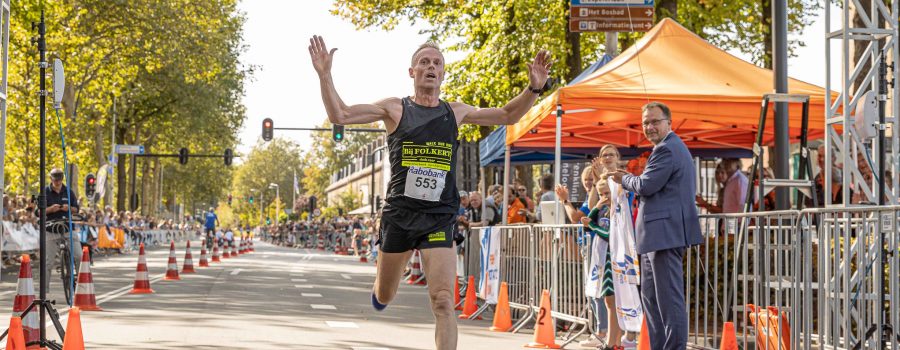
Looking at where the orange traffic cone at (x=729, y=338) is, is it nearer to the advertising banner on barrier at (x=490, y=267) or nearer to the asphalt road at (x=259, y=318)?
the asphalt road at (x=259, y=318)

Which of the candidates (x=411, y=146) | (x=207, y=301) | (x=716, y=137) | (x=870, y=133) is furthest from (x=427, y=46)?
(x=716, y=137)

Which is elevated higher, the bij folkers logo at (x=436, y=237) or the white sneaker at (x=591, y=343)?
the bij folkers logo at (x=436, y=237)

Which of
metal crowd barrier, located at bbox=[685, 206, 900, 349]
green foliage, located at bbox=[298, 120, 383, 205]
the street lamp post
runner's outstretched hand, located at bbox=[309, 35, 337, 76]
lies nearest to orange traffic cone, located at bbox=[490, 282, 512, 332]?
metal crowd barrier, located at bbox=[685, 206, 900, 349]

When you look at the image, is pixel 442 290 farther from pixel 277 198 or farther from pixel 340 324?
pixel 277 198

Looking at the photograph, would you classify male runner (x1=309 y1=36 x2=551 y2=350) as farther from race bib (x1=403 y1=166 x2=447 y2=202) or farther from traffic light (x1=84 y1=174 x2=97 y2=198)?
traffic light (x1=84 y1=174 x2=97 y2=198)

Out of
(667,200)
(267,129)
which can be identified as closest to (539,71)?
(667,200)

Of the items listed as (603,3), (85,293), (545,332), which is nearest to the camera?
(545,332)

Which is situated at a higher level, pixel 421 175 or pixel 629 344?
pixel 421 175

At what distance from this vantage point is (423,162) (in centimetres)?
734

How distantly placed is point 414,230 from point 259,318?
6657mm

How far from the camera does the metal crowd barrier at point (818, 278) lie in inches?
299

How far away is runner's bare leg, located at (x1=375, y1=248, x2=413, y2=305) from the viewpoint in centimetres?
743

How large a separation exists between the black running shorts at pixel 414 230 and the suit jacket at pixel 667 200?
1.97 meters

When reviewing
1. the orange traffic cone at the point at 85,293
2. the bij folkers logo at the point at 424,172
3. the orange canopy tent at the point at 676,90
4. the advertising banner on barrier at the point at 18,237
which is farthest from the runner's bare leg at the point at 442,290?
the advertising banner on barrier at the point at 18,237
